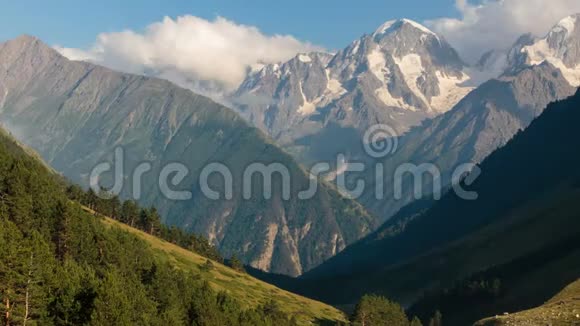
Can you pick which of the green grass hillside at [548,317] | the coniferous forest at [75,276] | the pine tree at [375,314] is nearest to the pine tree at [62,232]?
the coniferous forest at [75,276]

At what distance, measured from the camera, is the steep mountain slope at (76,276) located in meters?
71.4

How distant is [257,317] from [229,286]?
67.3 meters

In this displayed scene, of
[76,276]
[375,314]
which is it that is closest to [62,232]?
[76,276]

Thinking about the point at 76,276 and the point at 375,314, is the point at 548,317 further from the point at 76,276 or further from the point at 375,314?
the point at 375,314

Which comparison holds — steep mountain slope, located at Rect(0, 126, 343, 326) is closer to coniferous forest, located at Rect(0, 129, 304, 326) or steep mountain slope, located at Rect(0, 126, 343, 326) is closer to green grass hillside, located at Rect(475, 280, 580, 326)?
coniferous forest, located at Rect(0, 129, 304, 326)

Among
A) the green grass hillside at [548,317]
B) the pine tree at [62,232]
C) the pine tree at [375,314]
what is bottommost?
the green grass hillside at [548,317]

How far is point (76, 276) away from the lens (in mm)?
81312

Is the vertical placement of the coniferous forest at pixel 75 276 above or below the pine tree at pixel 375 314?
below

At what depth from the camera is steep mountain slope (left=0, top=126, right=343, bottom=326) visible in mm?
71438

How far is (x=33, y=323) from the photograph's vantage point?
70.5 metres

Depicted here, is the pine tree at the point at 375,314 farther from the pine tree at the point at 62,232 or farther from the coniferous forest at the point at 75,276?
the pine tree at the point at 62,232

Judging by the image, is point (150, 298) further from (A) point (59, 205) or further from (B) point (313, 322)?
(B) point (313, 322)

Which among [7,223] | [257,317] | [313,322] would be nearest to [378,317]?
[313,322]

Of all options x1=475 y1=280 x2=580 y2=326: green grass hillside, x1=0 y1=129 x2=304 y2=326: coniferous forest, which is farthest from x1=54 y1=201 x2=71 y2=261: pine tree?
x1=475 y1=280 x2=580 y2=326: green grass hillside
